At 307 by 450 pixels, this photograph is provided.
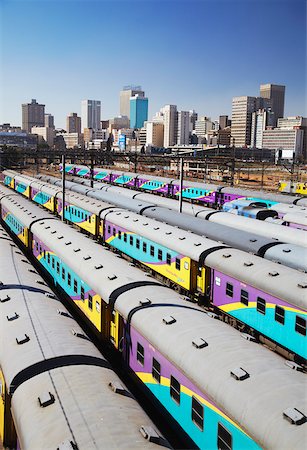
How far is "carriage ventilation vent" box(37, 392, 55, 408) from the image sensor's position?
873cm

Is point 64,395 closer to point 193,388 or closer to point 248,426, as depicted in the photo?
point 193,388

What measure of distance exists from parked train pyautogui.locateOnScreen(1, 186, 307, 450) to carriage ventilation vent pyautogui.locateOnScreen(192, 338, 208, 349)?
26 millimetres

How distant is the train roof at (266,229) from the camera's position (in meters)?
24.4

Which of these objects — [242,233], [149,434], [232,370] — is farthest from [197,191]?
[149,434]

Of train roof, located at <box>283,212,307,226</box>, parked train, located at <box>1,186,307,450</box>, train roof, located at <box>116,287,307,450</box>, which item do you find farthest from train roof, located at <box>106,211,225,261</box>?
train roof, located at <box>283,212,307,226</box>

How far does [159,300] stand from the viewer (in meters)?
13.9

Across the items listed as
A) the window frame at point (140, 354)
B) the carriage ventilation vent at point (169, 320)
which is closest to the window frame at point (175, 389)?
the carriage ventilation vent at point (169, 320)

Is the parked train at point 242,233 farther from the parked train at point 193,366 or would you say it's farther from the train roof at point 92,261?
the train roof at point 92,261

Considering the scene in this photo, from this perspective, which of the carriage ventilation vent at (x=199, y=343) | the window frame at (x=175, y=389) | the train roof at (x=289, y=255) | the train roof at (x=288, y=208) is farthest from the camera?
the train roof at (x=288, y=208)

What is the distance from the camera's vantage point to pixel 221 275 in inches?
752

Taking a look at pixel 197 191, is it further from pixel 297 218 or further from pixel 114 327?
pixel 114 327

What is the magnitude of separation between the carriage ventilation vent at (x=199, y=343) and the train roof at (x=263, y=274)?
5.15 m

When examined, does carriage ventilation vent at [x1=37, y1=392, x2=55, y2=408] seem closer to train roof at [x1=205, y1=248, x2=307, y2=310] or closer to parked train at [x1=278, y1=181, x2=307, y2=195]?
train roof at [x1=205, y1=248, x2=307, y2=310]

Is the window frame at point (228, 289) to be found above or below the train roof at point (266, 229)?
below
